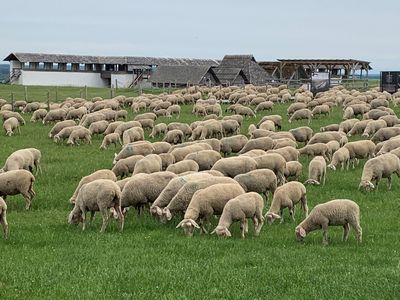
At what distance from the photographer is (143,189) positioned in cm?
1480

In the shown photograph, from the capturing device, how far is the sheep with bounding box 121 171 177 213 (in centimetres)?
1464

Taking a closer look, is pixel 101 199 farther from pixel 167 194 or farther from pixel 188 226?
pixel 188 226

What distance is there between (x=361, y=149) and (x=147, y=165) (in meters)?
7.73

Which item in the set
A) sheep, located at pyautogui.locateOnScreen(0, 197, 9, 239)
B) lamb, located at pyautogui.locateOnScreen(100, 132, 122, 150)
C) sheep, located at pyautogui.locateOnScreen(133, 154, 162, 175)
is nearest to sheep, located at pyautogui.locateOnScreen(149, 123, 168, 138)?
lamb, located at pyautogui.locateOnScreen(100, 132, 122, 150)

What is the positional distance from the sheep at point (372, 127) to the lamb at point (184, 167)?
11.5 metres

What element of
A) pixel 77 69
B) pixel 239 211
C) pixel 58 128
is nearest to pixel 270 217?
pixel 239 211

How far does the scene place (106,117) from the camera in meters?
33.4

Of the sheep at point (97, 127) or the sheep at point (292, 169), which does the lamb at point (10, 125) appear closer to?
the sheep at point (97, 127)

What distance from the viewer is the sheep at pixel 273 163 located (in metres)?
17.3

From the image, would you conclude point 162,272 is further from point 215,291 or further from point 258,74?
point 258,74

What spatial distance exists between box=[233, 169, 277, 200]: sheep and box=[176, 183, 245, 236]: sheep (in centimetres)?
159

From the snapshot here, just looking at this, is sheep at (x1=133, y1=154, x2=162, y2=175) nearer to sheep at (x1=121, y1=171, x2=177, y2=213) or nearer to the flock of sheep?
the flock of sheep

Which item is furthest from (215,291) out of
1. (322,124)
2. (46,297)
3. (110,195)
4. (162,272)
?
(322,124)

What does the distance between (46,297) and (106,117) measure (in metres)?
24.5
